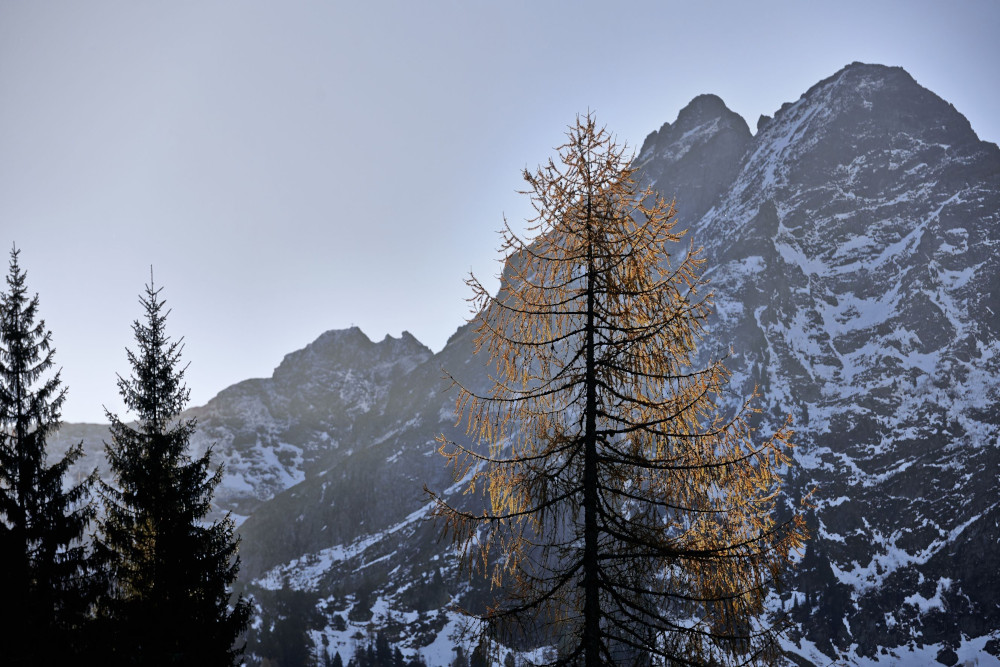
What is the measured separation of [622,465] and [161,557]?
40.7ft

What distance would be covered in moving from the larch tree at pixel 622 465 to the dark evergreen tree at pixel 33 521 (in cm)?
1263

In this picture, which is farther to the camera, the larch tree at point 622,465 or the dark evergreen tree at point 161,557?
the dark evergreen tree at point 161,557

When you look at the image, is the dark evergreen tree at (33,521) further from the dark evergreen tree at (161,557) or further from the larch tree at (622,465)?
the larch tree at (622,465)

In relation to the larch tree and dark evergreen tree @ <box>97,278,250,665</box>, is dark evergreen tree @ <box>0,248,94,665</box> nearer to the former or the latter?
dark evergreen tree @ <box>97,278,250,665</box>

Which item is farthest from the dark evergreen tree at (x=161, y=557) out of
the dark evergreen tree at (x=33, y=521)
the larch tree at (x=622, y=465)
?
the larch tree at (x=622, y=465)

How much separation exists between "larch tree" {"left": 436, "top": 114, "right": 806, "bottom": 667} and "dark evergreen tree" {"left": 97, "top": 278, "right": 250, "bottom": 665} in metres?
10.0

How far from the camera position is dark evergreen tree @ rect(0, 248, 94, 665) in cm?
1476

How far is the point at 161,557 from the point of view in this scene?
49.7 feet

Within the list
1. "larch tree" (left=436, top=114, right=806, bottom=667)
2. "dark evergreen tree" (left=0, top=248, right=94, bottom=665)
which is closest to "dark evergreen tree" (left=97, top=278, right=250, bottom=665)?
"dark evergreen tree" (left=0, top=248, right=94, bottom=665)

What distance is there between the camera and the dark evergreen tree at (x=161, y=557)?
14617mm

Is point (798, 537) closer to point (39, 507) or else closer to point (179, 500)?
point (179, 500)

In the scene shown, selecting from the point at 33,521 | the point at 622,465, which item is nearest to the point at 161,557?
the point at 33,521

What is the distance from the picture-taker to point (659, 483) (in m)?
8.67

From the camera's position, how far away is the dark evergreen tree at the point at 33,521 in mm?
14758
